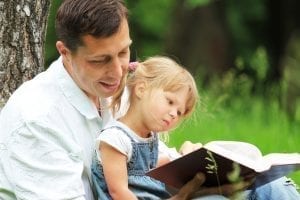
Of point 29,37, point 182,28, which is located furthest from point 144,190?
point 182,28

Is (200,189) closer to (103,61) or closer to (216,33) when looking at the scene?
(103,61)

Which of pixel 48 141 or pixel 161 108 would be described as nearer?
pixel 48 141

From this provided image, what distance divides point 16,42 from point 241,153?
1210 mm

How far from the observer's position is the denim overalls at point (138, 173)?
16.8ft

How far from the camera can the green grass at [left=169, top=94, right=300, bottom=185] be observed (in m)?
7.94

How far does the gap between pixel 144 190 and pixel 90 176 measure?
21 centimetres

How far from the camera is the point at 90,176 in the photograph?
5.19 m

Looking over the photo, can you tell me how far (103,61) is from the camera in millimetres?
5035

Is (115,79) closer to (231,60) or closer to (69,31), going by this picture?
(69,31)

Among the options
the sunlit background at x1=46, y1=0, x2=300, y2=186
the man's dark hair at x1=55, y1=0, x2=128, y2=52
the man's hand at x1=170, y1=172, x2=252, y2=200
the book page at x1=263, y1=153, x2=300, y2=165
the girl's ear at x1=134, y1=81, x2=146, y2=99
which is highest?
the man's dark hair at x1=55, y1=0, x2=128, y2=52

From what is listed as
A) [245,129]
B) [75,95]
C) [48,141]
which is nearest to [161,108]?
[75,95]

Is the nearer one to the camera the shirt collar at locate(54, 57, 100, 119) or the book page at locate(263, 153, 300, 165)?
the book page at locate(263, 153, 300, 165)

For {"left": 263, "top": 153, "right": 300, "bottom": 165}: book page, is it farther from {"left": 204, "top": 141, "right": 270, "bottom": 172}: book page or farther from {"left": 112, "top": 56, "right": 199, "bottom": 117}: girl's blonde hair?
{"left": 112, "top": 56, "right": 199, "bottom": 117}: girl's blonde hair

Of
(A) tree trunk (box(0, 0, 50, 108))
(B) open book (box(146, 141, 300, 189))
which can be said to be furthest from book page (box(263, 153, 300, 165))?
(A) tree trunk (box(0, 0, 50, 108))
